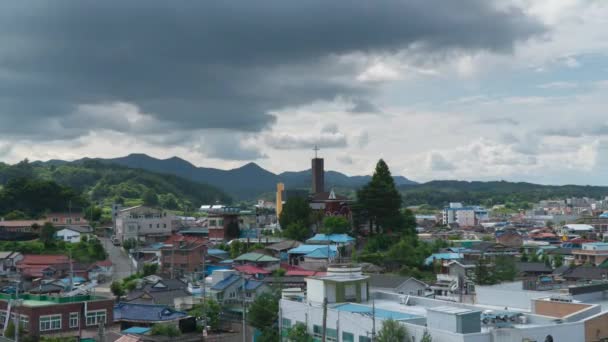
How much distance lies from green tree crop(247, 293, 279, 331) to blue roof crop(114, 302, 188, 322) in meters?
3.38

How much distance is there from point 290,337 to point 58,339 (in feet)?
28.7

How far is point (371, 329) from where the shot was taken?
2070cm

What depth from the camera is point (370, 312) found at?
22266 mm

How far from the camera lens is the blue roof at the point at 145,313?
92.0 ft

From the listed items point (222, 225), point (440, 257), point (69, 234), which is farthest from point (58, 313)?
point (222, 225)

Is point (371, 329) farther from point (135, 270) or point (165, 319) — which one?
point (135, 270)

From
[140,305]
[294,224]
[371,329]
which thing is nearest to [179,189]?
[294,224]

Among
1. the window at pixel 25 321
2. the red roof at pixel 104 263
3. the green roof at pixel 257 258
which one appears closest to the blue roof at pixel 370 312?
the window at pixel 25 321

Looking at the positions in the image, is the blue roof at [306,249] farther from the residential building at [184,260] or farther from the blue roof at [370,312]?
the blue roof at [370,312]

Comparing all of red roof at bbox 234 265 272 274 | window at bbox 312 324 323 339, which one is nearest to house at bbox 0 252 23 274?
red roof at bbox 234 265 272 274

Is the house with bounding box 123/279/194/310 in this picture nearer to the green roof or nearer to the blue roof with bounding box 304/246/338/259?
the green roof

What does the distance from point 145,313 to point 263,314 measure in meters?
5.39

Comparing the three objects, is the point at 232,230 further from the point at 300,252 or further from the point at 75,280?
the point at 75,280

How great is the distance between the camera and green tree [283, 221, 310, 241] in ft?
192
